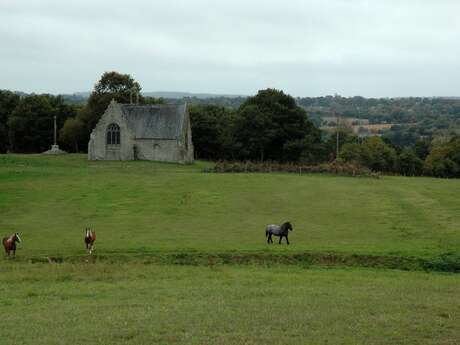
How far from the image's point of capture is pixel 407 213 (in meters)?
38.0

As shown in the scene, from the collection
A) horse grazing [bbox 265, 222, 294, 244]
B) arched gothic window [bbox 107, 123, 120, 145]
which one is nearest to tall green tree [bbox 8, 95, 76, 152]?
arched gothic window [bbox 107, 123, 120, 145]

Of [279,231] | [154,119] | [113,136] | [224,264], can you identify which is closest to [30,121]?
[113,136]

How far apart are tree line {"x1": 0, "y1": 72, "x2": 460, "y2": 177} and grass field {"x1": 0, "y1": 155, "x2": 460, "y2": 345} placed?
36542mm

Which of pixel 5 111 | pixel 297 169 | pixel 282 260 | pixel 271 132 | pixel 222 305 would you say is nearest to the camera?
pixel 222 305

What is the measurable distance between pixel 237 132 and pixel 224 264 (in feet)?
218

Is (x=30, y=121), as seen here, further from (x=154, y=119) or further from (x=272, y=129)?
(x=272, y=129)

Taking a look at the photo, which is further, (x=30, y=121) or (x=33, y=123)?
(x=33, y=123)

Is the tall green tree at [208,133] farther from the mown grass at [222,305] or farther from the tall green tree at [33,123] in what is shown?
the mown grass at [222,305]

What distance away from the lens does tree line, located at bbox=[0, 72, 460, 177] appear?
89812 mm

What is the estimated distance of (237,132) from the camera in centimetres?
9075

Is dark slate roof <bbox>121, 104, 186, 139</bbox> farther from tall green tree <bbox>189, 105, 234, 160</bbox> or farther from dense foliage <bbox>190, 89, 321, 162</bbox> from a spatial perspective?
tall green tree <bbox>189, 105, 234, 160</bbox>

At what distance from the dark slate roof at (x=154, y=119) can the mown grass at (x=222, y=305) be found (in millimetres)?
59340

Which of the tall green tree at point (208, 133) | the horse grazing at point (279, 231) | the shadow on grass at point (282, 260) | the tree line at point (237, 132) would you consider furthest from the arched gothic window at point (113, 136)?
the shadow on grass at point (282, 260)

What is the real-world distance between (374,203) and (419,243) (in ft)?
45.6
